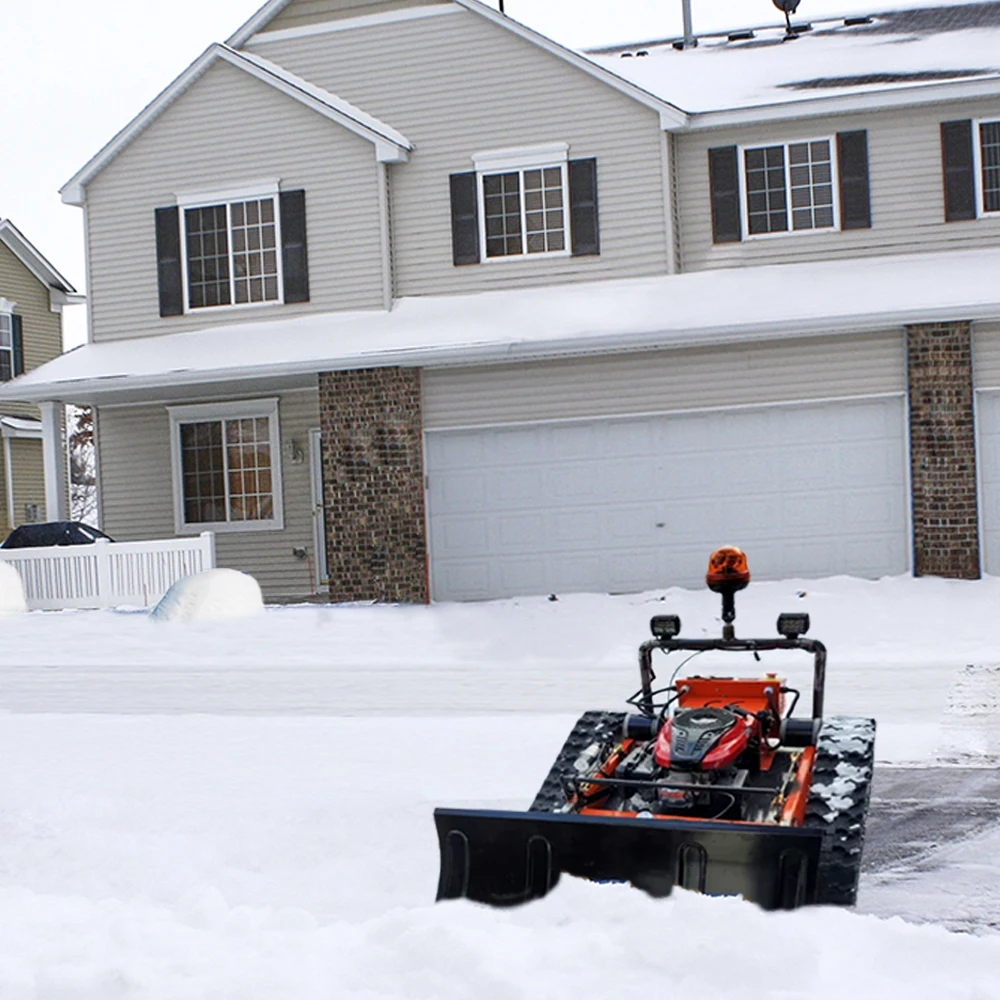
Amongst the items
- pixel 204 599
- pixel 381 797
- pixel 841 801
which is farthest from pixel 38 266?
pixel 841 801

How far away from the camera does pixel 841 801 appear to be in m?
5.70

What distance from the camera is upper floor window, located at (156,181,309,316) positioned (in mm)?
19969

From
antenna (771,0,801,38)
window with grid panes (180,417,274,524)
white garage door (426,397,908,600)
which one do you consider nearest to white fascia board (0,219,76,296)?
window with grid panes (180,417,274,524)

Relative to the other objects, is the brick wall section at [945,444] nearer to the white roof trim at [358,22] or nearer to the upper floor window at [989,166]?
the upper floor window at [989,166]

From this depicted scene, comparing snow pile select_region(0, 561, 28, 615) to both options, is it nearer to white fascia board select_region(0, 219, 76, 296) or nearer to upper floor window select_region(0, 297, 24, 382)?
upper floor window select_region(0, 297, 24, 382)

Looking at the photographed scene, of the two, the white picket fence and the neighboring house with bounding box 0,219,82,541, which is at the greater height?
the neighboring house with bounding box 0,219,82,541

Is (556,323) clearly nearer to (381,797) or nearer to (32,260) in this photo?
(381,797)

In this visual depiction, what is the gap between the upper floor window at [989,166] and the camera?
18.4m

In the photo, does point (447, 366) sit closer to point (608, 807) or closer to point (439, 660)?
point (439, 660)

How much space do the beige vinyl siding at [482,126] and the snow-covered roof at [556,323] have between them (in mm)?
340

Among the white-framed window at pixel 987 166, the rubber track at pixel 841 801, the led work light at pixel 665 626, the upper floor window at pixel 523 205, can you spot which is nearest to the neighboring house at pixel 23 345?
the upper floor window at pixel 523 205

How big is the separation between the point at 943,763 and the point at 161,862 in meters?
4.49

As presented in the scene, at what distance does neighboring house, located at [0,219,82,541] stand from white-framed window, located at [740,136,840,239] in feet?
53.6

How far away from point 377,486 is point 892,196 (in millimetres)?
7592
